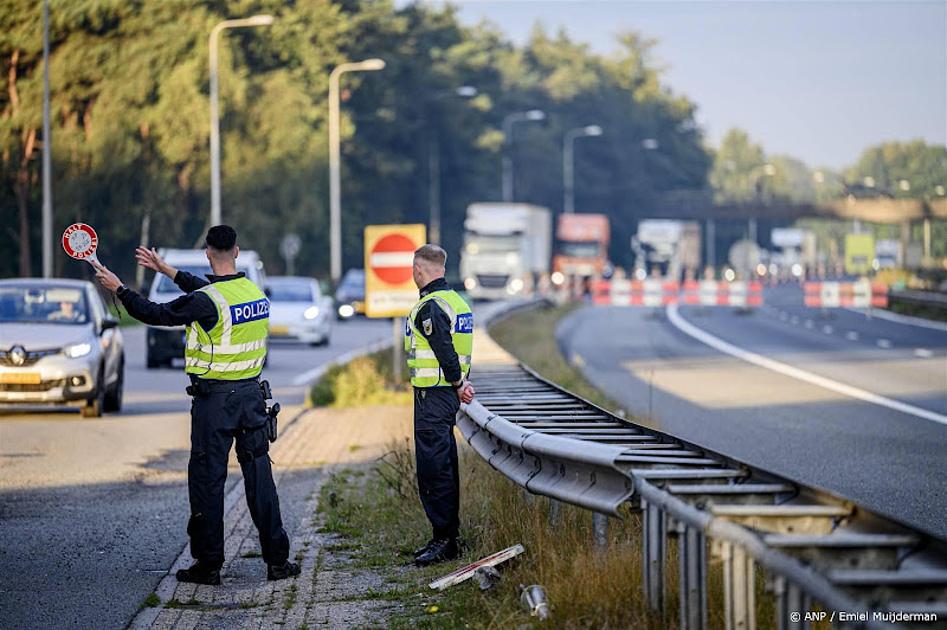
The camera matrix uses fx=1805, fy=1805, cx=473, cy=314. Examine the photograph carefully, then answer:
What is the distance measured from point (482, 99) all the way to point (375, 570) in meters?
91.6

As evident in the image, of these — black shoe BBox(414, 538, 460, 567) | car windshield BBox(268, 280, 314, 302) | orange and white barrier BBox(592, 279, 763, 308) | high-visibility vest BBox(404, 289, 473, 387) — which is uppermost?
high-visibility vest BBox(404, 289, 473, 387)

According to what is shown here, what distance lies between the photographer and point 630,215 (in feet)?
444

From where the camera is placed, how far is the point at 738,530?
18.7 ft

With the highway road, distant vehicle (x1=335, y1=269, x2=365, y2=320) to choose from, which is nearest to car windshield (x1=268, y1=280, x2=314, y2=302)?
the highway road

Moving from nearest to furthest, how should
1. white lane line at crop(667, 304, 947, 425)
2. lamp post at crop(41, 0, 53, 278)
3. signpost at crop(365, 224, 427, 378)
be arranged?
white lane line at crop(667, 304, 947, 425) < signpost at crop(365, 224, 427, 378) < lamp post at crop(41, 0, 53, 278)

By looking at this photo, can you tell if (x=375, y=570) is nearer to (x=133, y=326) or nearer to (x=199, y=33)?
(x=133, y=326)

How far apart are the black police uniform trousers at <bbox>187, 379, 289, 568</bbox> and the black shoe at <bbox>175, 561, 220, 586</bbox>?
0.27ft

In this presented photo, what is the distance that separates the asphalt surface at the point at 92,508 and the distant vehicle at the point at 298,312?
14155mm

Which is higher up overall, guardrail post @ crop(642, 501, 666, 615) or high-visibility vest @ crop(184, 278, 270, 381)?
high-visibility vest @ crop(184, 278, 270, 381)

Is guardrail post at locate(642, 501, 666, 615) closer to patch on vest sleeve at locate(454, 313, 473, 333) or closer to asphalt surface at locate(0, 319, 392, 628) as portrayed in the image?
asphalt surface at locate(0, 319, 392, 628)

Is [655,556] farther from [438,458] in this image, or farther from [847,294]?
[847,294]

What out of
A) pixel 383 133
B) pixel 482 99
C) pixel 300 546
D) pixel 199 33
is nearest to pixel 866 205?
pixel 482 99

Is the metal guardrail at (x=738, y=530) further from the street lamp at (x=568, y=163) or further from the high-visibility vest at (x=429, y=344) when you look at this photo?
the street lamp at (x=568, y=163)

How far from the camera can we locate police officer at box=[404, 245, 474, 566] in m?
9.83
